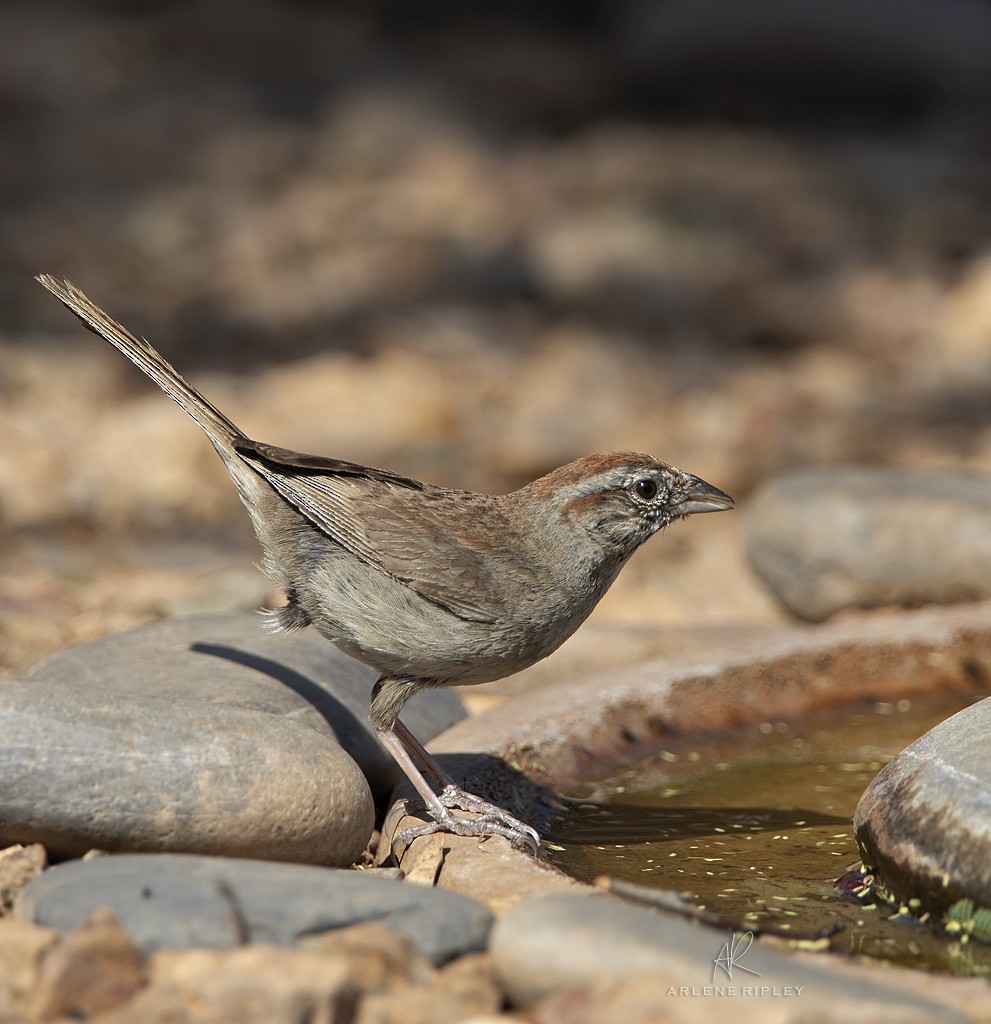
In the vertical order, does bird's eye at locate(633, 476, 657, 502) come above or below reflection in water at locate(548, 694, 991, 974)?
above

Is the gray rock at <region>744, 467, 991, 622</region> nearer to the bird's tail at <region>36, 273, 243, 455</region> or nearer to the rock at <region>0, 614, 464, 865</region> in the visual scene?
the bird's tail at <region>36, 273, 243, 455</region>

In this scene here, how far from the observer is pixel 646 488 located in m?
5.06

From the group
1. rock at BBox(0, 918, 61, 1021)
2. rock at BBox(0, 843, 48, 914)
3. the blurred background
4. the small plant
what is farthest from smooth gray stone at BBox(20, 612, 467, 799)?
the small plant

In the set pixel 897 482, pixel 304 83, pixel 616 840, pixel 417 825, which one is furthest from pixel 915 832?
pixel 304 83

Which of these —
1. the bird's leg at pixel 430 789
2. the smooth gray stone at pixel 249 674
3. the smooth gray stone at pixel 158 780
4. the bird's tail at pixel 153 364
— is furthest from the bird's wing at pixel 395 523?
the smooth gray stone at pixel 158 780

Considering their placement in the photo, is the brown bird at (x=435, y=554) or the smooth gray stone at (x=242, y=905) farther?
the brown bird at (x=435, y=554)

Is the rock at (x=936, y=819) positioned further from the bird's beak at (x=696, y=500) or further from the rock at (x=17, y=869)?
the rock at (x=17, y=869)

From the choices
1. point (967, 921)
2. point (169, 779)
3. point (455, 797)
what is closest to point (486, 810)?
point (455, 797)

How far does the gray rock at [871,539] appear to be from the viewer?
24.2ft

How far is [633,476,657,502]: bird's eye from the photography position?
199 inches

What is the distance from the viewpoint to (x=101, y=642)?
18.1ft

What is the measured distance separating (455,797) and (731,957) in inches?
63.0

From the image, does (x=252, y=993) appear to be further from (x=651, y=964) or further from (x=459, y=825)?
(x=459, y=825)

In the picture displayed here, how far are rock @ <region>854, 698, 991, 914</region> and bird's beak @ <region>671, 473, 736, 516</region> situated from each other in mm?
1202
